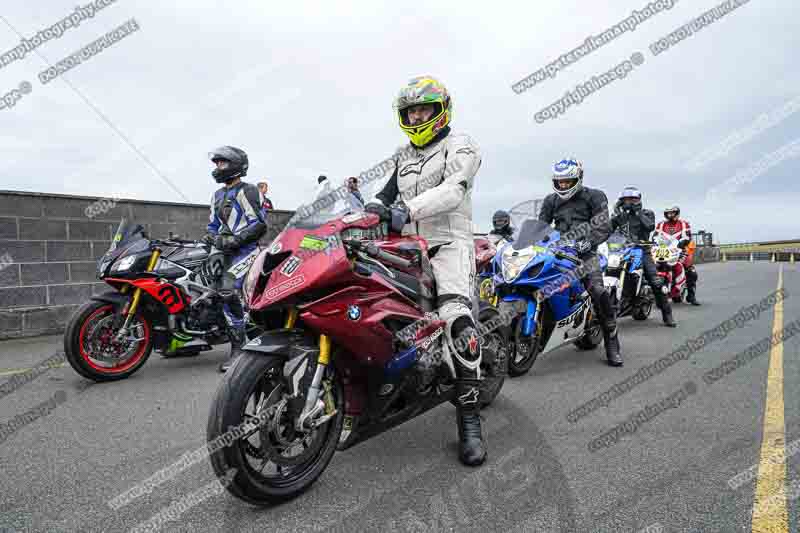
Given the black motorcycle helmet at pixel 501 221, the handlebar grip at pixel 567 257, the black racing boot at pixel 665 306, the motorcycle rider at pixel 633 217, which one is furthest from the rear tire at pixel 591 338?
the black motorcycle helmet at pixel 501 221

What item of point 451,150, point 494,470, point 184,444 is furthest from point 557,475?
point 184,444

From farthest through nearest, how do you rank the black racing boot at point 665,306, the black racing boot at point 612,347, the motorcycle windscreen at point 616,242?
1. the black racing boot at point 665,306
2. the motorcycle windscreen at point 616,242
3. the black racing boot at point 612,347

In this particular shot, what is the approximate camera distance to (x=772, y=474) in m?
2.48

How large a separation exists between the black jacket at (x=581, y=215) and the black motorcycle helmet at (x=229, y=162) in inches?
132

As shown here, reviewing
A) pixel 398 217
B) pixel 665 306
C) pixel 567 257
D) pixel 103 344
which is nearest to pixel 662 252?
pixel 665 306

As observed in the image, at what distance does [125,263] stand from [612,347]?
4.81 meters

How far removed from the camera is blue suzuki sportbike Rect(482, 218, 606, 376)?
14.6 feet

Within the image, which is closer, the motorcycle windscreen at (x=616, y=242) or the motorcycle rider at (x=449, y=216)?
the motorcycle rider at (x=449, y=216)

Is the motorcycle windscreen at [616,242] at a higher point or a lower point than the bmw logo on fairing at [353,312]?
higher

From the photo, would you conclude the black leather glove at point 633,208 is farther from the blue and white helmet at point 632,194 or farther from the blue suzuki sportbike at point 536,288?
the blue suzuki sportbike at point 536,288

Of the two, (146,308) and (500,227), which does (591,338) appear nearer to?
(500,227)

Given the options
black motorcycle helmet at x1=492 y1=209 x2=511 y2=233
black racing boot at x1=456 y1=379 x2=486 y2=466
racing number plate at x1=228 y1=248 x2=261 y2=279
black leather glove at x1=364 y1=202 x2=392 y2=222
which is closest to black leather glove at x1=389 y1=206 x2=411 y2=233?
black leather glove at x1=364 y1=202 x2=392 y2=222

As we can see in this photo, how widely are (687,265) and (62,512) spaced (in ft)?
36.0

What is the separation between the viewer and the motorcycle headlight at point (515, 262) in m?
4.43
